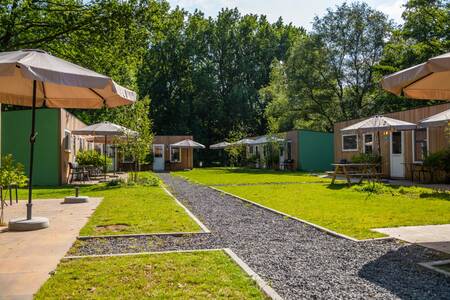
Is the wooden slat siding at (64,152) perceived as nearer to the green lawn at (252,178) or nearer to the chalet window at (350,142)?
the green lawn at (252,178)

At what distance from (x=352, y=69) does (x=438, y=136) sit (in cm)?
2004

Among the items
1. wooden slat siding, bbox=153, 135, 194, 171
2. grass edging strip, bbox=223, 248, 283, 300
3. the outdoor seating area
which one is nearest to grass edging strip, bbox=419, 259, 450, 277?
the outdoor seating area

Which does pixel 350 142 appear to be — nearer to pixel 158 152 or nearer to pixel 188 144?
pixel 188 144

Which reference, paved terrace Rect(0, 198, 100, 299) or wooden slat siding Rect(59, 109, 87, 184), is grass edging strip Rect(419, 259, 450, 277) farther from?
wooden slat siding Rect(59, 109, 87, 184)

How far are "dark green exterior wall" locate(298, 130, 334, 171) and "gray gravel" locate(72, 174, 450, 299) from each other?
68.2 feet

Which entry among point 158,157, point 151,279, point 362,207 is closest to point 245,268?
point 151,279

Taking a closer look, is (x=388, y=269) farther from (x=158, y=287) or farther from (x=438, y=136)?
(x=438, y=136)

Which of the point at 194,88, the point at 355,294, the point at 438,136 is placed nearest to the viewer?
the point at 355,294

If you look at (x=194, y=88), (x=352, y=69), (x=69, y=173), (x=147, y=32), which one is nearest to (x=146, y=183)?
(x=69, y=173)

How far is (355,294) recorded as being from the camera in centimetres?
354

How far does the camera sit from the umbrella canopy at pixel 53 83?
534 cm

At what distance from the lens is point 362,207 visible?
8961mm

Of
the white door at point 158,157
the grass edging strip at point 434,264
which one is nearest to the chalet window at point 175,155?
the white door at point 158,157

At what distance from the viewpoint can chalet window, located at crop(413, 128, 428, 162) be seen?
16344 mm
